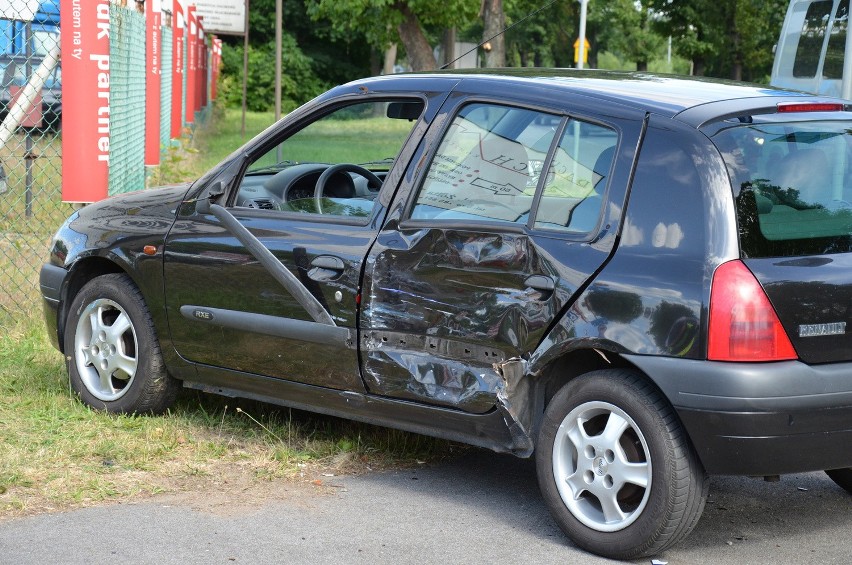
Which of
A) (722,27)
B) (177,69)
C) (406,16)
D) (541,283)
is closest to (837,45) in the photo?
(541,283)

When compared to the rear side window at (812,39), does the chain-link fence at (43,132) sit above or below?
below

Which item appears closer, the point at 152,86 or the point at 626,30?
the point at 152,86

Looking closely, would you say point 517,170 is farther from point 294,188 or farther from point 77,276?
point 77,276

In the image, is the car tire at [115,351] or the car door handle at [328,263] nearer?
the car door handle at [328,263]

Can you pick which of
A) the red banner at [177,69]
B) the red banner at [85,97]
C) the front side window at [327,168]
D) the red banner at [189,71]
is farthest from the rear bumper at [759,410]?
the red banner at [189,71]

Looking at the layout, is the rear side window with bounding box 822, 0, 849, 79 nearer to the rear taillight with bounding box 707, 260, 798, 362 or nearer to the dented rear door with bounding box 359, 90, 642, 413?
the dented rear door with bounding box 359, 90, 642, 413

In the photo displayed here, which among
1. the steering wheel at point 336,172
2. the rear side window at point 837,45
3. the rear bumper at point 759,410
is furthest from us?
the rear side window at point 837,45

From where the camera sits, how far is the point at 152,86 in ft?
46.6

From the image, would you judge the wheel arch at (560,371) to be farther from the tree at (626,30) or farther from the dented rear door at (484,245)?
the tree at (626,30)

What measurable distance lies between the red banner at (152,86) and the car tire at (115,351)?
7941 millimetres

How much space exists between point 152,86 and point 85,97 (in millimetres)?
6189

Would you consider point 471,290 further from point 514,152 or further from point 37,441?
point 37,441

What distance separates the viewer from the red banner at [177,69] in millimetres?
20169

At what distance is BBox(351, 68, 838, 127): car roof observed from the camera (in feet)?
14.4
